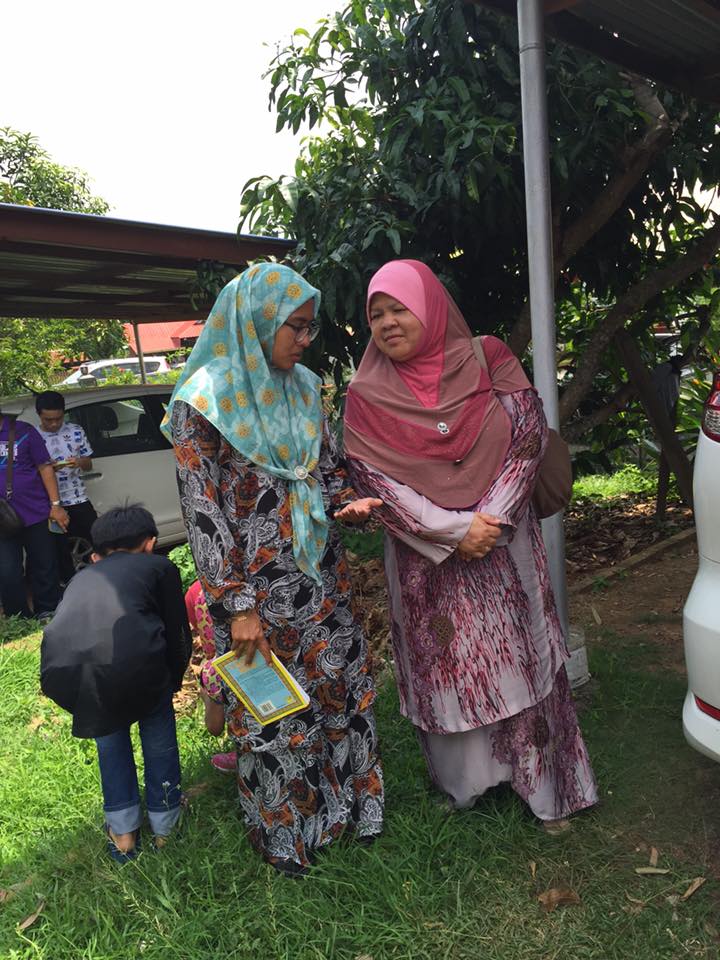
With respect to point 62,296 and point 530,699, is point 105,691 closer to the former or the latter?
point 530,699

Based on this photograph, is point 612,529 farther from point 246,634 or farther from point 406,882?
point 246,634

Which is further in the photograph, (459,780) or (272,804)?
Answer: (459,780)

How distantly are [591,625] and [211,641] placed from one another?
2.40 metres

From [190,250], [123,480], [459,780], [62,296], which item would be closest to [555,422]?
[459,780]

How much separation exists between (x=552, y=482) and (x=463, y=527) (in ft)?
1.45

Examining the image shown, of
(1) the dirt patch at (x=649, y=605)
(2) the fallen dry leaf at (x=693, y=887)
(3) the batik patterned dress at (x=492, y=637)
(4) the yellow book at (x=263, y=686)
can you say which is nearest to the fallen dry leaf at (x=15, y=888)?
(4) the yellow book at (x=263, y=686)

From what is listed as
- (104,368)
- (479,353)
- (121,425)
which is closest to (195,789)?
(479,353)

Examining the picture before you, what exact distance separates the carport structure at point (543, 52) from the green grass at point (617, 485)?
174 inches

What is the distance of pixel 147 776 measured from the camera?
8.73 ft

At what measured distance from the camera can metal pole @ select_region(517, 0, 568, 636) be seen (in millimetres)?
2727

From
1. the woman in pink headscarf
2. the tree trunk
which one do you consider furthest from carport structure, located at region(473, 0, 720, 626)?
the tree trunk

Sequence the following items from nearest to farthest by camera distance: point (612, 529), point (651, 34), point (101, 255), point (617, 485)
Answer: point (651, 34), point (101, 255), point (612, 529), point (617, 485)

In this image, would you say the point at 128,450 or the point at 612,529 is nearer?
the point at 612,529

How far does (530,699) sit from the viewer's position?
2.45 meters
